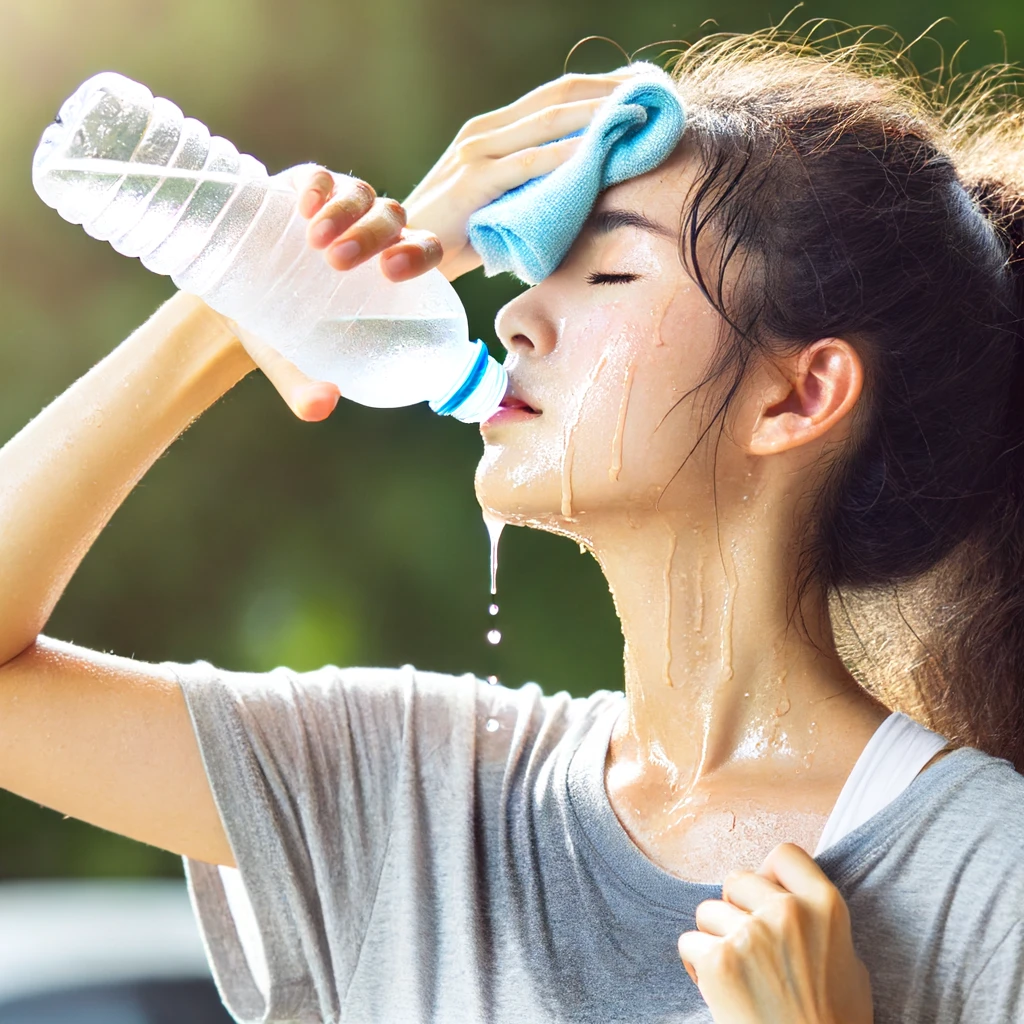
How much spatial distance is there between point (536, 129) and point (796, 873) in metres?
0.67

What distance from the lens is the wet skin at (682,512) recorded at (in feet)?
3.67

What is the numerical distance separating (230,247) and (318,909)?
576 millimetres

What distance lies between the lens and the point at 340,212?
1012 mm

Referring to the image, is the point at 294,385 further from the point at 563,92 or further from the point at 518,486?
the point at 563,92

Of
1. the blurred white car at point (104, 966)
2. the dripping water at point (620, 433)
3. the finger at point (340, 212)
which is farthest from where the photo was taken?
the blurred white car at point (104, 966)

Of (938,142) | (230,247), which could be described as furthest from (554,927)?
(938,142)

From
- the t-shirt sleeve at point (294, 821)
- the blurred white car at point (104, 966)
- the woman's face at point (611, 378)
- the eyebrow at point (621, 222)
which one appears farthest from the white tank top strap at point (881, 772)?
the blurred white car at point (104, 966)

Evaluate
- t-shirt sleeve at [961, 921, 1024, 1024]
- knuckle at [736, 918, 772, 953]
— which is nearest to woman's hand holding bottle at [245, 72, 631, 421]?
knuckle at [736, 918, 772, 953]

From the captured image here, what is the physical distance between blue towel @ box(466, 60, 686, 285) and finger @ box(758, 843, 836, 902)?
52 cm

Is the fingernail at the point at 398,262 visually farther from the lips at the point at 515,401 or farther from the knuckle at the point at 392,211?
the lips at the point at 515,401

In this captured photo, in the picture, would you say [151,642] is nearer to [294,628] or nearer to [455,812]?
[294,628]

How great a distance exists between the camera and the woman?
3.67 ft

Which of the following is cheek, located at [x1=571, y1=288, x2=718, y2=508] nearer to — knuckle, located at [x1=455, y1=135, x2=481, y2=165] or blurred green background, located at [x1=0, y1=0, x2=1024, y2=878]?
knuckle, located at [x1=455, y1=135, x2=481, y2=165]

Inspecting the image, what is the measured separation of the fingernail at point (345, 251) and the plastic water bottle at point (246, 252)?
0.10 m
